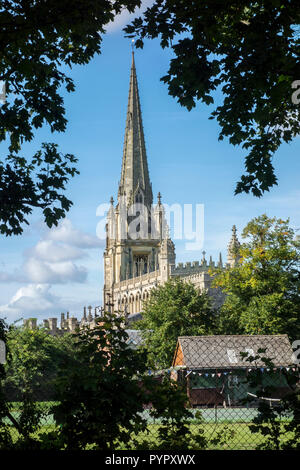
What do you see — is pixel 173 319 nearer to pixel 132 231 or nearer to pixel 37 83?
pixel 37 83

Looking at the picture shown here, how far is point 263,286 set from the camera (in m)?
40.6

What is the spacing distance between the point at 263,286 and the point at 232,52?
109ft

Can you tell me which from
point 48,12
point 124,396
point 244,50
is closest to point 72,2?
point 48,12

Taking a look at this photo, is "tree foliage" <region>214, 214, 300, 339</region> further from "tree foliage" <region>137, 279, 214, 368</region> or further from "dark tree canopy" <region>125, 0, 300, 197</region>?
"dark tree canopy" <region>125, 0, 300, 197</region>

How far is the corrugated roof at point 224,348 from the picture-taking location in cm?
2828

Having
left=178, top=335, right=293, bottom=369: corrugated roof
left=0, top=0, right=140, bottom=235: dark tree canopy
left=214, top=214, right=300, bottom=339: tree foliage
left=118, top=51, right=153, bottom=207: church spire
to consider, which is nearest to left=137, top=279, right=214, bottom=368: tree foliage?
left=214, top=214, right=300, bottom=339: tree foliage

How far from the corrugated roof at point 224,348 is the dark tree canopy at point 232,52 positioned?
20.4 metres

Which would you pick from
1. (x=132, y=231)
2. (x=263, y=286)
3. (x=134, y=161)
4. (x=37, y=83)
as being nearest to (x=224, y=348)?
(x=263, y=286)

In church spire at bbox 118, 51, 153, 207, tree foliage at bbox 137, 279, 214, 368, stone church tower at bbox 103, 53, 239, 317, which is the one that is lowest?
tree foliage at bbox 137, 279, 214, 368

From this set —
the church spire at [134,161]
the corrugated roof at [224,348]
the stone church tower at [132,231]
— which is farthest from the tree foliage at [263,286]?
the church spire at [134,161]

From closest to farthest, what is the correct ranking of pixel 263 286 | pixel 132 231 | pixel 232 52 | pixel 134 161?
pixel 232 52 < pixel 263 286 < pixel 132 231 < pixel 134 161

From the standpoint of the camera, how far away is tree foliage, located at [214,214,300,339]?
127ft

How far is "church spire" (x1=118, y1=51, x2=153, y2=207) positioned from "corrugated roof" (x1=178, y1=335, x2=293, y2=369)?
101 metres
